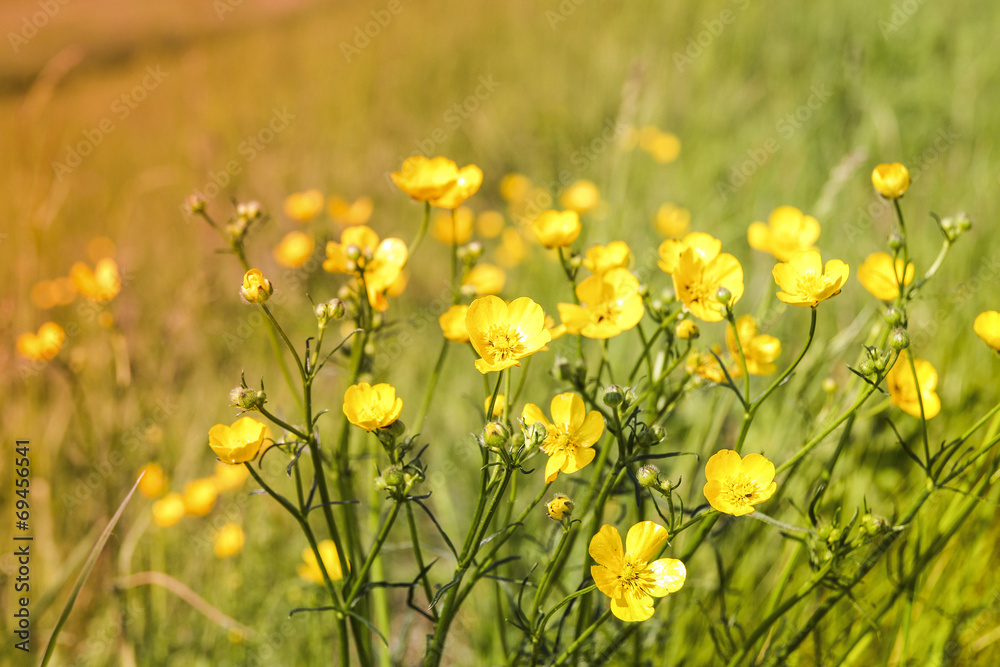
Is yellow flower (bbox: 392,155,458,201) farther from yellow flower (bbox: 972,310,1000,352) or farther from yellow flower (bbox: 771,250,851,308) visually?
yellow flower (bbox: 972,310,1000,352)

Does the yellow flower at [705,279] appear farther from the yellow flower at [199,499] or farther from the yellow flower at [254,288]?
the yellow flower at [199,499]

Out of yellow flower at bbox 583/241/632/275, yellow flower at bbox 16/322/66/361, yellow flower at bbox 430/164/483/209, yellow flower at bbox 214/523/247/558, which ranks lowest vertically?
yellow flower at bbox 214/523/247/558

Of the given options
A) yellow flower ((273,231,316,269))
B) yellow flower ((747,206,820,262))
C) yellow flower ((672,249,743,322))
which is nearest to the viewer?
yellow flower ((672,249,743,322))

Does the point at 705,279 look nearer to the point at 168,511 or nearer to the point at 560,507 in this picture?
the point at 560,507

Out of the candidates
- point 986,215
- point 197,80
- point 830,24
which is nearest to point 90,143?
point 197,80

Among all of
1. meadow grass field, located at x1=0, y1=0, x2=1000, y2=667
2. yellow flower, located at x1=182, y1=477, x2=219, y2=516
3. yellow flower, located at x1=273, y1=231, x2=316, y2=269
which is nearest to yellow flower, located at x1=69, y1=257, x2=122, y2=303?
meadow grass field, located at x1=0, y1=0, x2=1000, y2=667

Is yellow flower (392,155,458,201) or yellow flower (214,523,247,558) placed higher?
yellow flower (392,155,458,201)

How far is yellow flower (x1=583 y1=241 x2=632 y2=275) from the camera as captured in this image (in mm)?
1317

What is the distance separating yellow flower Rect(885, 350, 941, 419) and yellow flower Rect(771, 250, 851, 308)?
310 mm

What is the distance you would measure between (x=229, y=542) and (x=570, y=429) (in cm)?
163

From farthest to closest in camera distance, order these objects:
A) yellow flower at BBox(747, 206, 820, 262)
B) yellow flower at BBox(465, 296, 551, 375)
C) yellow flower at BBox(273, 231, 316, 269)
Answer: yellow flower at BBox(273, 231, 316, 269), yellow flower at BBox(747, 206, 820, 262), yellow flower at BBox(465, 296, 551, 375)

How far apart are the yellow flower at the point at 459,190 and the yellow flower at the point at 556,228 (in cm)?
18

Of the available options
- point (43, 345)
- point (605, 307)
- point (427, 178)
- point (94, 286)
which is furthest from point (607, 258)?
point (43, 345)

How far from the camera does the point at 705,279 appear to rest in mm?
1269
